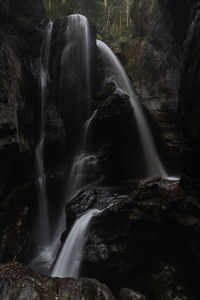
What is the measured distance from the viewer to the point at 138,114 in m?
10.2

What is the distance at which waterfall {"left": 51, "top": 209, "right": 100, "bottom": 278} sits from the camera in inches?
196

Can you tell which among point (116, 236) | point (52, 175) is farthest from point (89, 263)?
point (52, 175)

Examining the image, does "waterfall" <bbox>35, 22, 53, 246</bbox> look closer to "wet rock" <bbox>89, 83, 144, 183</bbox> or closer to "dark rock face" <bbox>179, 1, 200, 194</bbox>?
"wet rock" <bbox>89, 83, 144, 183</bbox>

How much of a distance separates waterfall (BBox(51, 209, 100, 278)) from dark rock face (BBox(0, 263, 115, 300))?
126cm

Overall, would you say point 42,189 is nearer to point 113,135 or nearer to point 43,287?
point 113,135

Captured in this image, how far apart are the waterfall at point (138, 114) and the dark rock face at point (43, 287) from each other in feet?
21.1

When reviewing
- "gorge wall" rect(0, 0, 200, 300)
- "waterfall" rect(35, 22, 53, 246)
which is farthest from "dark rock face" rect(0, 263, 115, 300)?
"waterfall" rect(35, 22, 53, 246)

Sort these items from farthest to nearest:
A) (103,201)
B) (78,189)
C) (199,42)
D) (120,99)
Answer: (120,99)
(78,189)
(103,201)
(199,42)

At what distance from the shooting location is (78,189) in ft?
27.0

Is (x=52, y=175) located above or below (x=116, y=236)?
above

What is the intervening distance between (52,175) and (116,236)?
4459 mm

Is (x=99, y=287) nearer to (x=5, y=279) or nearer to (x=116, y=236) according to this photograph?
(x=116, y=236)

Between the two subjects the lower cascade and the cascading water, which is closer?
the lower cascade

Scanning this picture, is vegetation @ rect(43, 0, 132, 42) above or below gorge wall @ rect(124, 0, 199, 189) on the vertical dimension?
above
